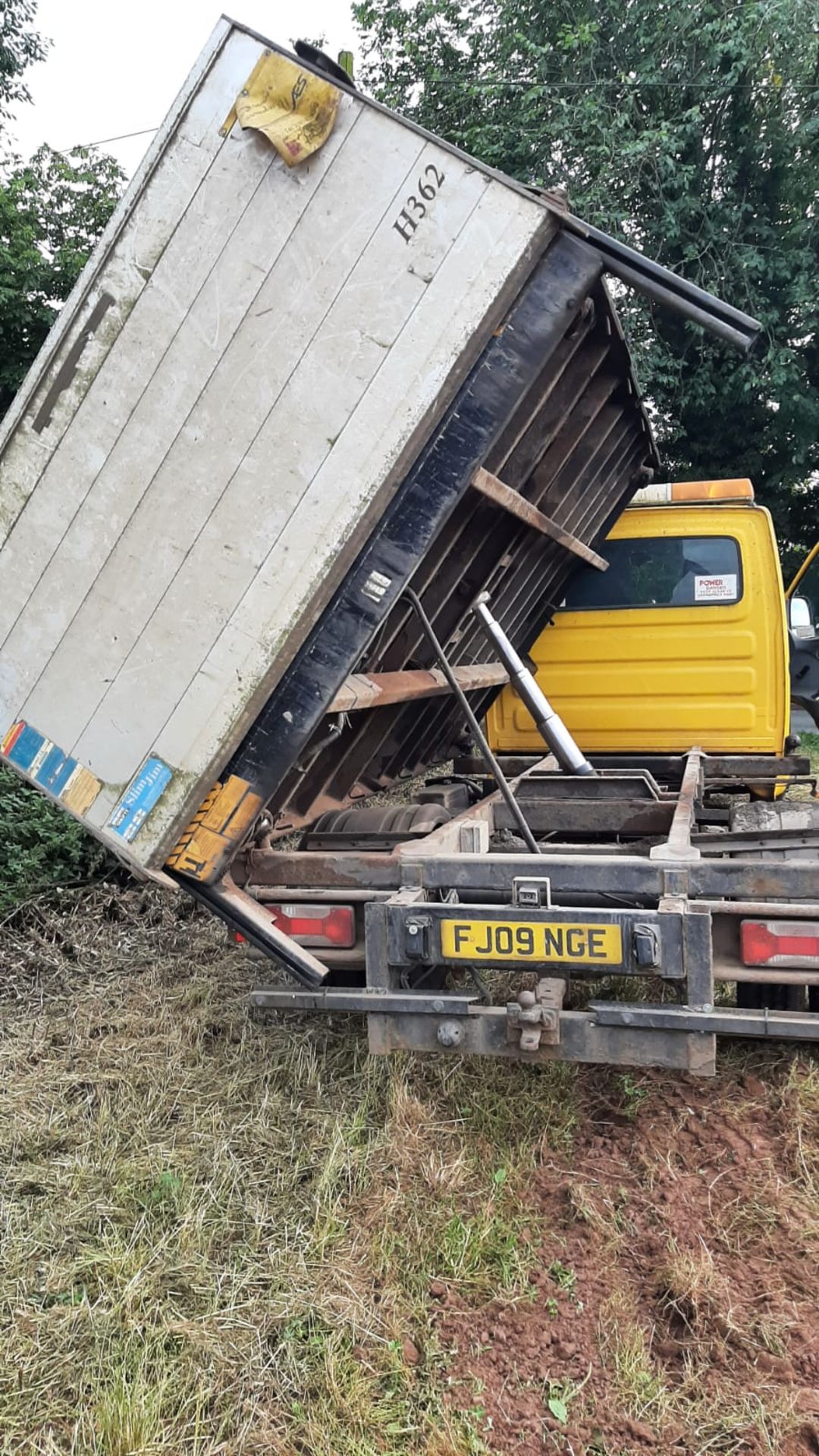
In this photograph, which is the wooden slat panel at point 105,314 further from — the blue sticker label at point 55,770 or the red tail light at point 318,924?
the red tail light at point 318,924

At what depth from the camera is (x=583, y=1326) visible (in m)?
2.32

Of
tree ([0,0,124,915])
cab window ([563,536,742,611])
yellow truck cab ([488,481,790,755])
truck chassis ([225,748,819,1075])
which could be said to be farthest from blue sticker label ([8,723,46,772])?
tree ([0,0,124,915])

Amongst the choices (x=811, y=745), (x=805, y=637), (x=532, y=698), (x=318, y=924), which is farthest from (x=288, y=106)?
(x=811, y=745)

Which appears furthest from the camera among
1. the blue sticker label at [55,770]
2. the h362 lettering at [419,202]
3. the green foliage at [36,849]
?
the green foliage at [36,849]

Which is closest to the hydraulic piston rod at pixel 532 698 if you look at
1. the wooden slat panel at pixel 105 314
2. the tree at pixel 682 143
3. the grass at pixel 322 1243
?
the grass at pixel 322 1243

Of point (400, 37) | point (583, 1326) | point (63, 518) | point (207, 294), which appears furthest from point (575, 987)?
point (400, 37)

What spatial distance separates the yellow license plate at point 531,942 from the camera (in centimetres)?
264

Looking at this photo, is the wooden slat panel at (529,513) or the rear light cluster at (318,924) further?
the wooden slat panel at (529,513)

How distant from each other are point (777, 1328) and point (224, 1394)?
4.50ft

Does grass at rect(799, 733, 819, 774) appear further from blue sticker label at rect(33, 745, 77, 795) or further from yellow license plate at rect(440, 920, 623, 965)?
blue sticker label at rect(33, 745, 77, 795)

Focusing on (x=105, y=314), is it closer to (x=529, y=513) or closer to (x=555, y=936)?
(x=529, y=513)

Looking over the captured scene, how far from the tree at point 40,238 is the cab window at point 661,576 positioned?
7.50 metres

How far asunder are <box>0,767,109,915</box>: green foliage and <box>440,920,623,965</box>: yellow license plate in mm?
3377

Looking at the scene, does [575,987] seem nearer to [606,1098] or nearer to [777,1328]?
[606,1098]
